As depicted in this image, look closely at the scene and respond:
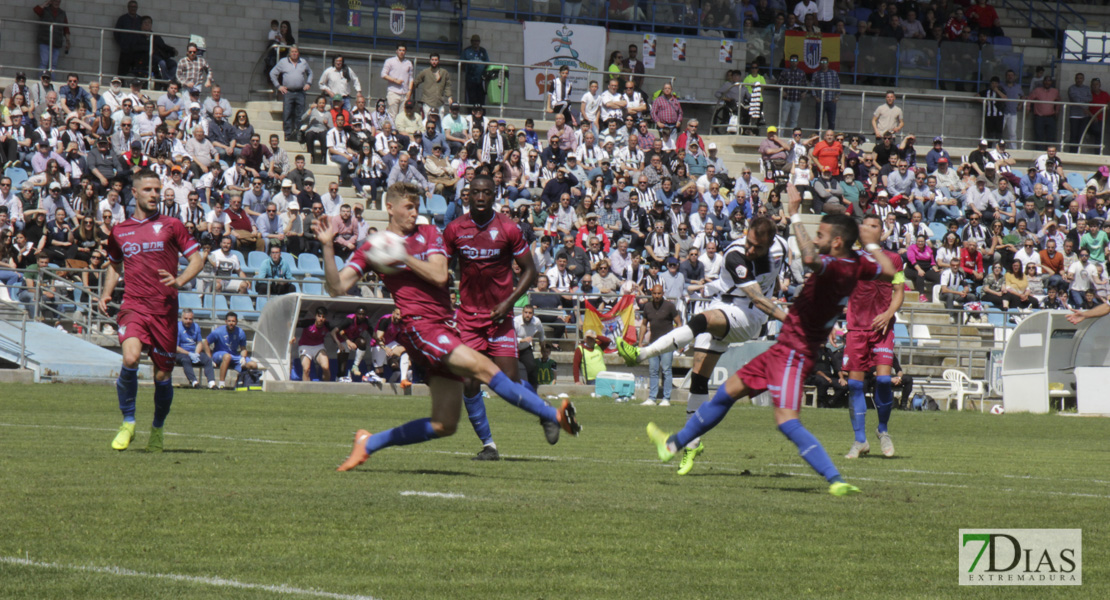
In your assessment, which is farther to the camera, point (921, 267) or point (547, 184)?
point (921, 267)

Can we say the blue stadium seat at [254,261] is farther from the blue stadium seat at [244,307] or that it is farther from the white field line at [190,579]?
the white field line at [190,579]

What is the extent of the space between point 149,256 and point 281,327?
44.0 feet

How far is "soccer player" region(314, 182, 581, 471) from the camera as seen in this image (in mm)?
8977

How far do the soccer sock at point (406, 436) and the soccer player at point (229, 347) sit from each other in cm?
1504

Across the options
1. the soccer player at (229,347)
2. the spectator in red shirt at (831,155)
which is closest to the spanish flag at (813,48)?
the spectator in red shirt at (831,155)

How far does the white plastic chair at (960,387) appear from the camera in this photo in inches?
1057

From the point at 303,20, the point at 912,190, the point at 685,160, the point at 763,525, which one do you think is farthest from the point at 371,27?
the point at 763,525

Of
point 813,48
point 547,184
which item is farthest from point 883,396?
point 813,48

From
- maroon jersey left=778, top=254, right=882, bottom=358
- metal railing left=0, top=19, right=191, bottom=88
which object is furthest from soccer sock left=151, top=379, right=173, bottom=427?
metal railing left=0, top=19, right=191, bottom=88

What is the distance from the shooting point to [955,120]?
39969 millimetres

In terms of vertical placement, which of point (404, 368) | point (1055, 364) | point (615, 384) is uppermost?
point (1055, 364)

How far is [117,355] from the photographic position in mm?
23875

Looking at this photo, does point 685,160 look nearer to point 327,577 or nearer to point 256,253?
point 256,253

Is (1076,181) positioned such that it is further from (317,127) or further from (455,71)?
(317,127)
